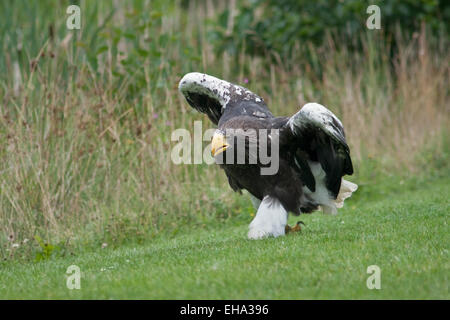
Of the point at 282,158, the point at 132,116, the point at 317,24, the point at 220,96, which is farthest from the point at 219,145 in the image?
the point at 317,24

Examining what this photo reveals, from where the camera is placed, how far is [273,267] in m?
5.28

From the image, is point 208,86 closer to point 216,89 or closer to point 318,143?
point 216,89

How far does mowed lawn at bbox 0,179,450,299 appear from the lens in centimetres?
478

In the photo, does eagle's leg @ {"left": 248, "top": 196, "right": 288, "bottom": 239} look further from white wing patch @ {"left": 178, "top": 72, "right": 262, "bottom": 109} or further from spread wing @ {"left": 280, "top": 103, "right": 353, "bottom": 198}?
white wing patch @ {"left": 178, "top": 72, "right": 262, "bottom": 109}

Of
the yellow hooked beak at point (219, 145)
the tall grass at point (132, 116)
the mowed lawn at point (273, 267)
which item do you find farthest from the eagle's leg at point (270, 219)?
the tall grass at point (132, 116)

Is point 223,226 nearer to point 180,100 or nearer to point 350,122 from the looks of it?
point 180,100

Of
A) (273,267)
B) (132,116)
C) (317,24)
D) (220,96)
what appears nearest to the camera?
(273,267)

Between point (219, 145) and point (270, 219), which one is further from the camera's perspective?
point (270, 219)

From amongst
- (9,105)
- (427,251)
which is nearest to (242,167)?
(427,251)

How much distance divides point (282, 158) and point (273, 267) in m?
1.43

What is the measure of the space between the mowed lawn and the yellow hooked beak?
2.82 feet

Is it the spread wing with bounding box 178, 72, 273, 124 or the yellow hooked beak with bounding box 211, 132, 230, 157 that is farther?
the spread wing with bounding box 178, 72, 273, 124

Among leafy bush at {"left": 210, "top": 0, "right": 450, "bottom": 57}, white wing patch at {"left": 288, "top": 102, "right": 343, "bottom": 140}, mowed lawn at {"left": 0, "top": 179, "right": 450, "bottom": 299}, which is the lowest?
mowed lawn at {"left": 0, "top": 179, "right": 450, "bottom": 299}

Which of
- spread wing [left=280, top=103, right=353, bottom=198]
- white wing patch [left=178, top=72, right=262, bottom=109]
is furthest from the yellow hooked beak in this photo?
white wing patch [left=178, top=72, right=262, bottom=109]
